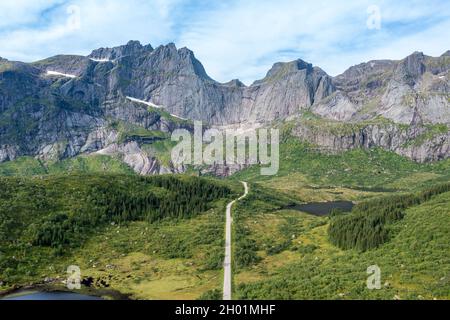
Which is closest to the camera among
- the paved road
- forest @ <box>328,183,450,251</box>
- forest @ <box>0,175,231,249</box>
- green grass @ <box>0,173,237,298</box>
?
the paved road

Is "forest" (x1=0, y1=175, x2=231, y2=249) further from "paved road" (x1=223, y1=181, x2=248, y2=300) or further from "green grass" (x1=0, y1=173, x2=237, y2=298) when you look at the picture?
"paved road" (x1=223, y1=181, x2=248, y2=300)

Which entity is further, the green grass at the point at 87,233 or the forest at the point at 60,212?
the forest at the point at 60,212

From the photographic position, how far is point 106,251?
149000 mm

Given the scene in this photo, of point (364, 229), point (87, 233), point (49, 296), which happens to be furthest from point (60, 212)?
point (364, 229)

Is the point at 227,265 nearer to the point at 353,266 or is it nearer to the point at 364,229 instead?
the point at 353,266

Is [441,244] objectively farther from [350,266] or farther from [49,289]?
[49,289]

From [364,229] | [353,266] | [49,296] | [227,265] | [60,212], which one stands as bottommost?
[49,296]

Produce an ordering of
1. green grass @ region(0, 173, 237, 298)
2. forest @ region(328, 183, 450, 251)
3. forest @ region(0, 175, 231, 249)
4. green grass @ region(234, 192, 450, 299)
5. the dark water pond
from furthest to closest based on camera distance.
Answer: forest @ region(0, 175, 231, 249)
green grass @ region(0, 173, 237, 298)
forest @ region(328, 183, 450, 251)
the dark water pond
green grass @ region(234, 192, 450, 299)

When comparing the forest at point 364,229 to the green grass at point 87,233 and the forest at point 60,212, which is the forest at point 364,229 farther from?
the forest at point 60,212

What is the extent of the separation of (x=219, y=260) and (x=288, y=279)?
31873 mm

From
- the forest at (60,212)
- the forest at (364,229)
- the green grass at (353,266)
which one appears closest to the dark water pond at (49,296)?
the forest at (60,212)

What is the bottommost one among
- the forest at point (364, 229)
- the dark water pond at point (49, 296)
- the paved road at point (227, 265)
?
the dark water pond at point (49, 296)

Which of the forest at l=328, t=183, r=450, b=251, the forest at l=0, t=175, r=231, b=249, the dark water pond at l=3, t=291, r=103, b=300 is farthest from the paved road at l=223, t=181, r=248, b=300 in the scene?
the forest at l=328, t=183, r=450, b=251

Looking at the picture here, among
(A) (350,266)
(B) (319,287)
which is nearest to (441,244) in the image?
(A) (350,266)
